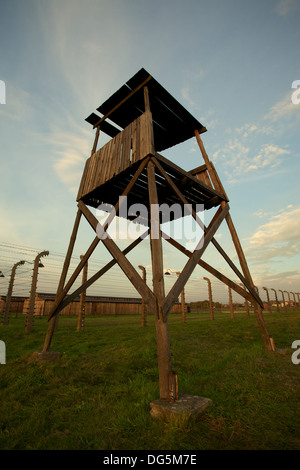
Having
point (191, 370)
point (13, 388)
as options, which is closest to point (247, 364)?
point (191, 370)

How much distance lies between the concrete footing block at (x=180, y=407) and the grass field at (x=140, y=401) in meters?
0.09

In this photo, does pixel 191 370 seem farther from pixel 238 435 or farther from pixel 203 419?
pixel 238 435

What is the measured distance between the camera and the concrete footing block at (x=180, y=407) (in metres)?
2.71

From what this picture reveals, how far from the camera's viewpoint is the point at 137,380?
14.6ft

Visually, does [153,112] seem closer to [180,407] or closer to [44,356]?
[180,407]

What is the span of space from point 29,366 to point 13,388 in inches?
48.5

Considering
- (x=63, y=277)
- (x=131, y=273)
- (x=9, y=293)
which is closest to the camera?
(x=131, y=273)

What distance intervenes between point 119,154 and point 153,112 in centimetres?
215

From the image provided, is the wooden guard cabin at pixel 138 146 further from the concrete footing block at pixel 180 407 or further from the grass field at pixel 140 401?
the grass field at pixel 140 401

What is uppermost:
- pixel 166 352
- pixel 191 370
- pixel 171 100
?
pixel 171 100

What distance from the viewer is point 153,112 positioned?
686 centimetres

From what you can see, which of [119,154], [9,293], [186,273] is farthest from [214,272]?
[9,293]

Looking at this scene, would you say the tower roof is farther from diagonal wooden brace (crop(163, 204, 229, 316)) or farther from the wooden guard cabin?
diagonal wooden brace (crop(163, 204, 229, 316))

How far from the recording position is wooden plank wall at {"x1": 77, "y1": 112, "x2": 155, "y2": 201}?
5125 mm
